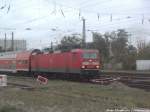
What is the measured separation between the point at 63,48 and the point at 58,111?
31662mm

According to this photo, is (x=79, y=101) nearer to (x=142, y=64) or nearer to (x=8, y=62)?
(x=8, y=62)

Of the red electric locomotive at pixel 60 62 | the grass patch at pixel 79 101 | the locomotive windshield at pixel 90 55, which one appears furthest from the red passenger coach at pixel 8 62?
the grass patch at pixel 79 101

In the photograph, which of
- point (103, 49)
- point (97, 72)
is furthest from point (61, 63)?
point (103, 49)

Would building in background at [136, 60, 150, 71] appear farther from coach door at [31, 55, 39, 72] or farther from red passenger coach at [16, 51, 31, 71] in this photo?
coach door at [31, 55, 39, 72]

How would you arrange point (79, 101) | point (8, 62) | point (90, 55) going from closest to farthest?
point (79, 101) < point (90, 55) < point (8, 62)

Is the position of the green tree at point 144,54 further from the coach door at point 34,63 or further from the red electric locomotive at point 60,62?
the coach door at point 34,63

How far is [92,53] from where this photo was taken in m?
44.0

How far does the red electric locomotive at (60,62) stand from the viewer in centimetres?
4303

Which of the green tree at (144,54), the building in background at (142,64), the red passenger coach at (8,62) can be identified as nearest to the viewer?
the red passenger coach at (8,62)

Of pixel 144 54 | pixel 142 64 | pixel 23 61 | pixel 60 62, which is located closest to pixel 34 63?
pixel 23 61

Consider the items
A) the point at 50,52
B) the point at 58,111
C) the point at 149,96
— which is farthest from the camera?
the point at 50,52

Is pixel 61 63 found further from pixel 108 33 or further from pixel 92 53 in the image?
pixel 108 33

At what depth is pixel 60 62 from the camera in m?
46.8

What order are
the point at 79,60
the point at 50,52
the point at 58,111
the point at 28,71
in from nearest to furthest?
the point at 58,111
the point at 79,60
the point at 50,52
the point at 28,71
